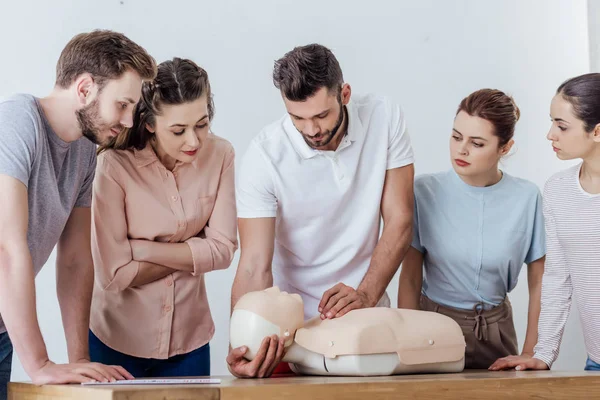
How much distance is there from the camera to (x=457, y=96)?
133 inches

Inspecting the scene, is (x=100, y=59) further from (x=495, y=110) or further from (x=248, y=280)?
(x=495, y=110)

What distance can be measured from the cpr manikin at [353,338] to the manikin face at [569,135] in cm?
65

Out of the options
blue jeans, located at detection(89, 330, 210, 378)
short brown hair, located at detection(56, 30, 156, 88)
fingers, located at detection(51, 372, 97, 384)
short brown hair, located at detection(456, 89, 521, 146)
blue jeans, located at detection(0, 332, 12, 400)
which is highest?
short brown hair, located at detection(56, 30, 156, 88)

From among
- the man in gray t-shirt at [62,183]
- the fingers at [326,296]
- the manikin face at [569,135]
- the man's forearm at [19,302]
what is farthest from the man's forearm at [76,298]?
the manikin face at [569,135]

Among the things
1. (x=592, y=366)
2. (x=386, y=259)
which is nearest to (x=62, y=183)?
(x=386, y=259)

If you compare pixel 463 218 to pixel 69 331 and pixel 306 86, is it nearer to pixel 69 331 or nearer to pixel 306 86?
pixel 306 86

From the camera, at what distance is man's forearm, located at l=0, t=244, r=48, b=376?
1.60 metres

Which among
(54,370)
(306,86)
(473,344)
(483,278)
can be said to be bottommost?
(473,344)

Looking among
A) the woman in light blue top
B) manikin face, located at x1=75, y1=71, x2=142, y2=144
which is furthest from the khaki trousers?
manikin face, located at x1=75, y1=71, x2=142, y2=144

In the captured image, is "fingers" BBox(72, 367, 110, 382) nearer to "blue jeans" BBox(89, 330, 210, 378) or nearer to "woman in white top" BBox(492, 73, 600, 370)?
"blue jeans" BBox(89, 330, 210, 378)

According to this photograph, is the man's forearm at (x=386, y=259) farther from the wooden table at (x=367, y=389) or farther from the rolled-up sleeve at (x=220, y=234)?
the wooden table at (x=367, y=389)

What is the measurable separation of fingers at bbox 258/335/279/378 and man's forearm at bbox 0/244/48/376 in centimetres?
44

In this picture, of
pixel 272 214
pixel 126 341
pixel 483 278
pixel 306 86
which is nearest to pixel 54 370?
pixel 126 341

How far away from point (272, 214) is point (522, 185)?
2.51 feet
